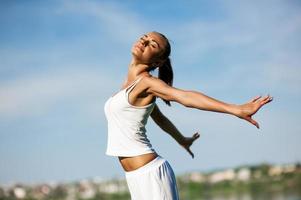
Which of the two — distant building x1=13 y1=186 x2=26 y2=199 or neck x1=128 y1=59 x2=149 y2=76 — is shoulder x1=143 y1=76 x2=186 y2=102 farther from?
distant building x1=13 y1=186 x2=26 y2=199

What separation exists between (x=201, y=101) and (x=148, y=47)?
711 mm

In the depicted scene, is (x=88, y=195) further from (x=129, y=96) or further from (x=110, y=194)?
(x=129, y=96)

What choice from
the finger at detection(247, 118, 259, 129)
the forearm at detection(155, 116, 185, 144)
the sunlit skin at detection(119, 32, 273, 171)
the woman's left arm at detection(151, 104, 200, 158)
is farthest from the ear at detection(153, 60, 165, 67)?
the finger at detection(247, 118, 259, 129)

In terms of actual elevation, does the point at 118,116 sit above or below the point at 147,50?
below

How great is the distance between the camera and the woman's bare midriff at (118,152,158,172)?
470 cm

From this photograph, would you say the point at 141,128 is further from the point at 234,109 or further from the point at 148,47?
the point at 234,109

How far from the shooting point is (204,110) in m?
4.30

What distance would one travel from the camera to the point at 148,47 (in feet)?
15.8

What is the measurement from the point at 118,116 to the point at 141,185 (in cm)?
51

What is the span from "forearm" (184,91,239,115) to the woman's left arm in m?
1.03

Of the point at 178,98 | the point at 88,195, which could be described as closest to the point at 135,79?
the point at 178,98

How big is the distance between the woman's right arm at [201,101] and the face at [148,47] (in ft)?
0.81

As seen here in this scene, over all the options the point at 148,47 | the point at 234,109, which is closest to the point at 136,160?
the point at 148,47

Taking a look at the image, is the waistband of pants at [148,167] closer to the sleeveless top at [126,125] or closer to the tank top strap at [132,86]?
the sleeveless top at [126,125]
